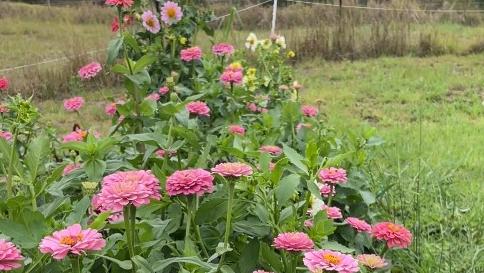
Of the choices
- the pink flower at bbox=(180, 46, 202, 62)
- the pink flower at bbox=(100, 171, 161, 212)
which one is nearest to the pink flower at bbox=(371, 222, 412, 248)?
the pink flower at bbox=(100, 171, 161, 212)

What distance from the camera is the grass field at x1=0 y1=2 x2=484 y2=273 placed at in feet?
7.53

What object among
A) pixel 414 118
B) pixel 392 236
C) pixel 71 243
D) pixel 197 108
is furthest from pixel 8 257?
pixel 414 118

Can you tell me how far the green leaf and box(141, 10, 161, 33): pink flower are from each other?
1371 mm

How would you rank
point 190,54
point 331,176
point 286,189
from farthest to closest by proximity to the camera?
point 190,54 → point 331,176 → point 286,189

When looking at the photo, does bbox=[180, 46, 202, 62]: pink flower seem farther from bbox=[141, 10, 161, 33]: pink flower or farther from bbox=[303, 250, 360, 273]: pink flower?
bbox=[303, 250, 360, 273]: pink flower

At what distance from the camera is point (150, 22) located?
249cm

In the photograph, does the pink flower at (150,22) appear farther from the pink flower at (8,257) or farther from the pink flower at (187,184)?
the pink flower at (8,257)

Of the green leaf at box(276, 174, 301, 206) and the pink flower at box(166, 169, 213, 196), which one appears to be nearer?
the pink flower at box(166, 169, 213, 196)

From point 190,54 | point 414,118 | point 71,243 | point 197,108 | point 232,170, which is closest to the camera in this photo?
point 71,243

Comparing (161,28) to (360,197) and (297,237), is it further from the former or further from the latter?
(297,237)

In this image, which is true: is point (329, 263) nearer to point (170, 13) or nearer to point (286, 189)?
point (286, 189)

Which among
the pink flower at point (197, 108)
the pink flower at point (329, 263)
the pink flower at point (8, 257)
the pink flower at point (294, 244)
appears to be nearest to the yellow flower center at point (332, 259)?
the pink flower at point (329, 263)

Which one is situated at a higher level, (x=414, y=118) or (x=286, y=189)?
(x=286, y=189)

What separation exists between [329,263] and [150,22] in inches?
66.8
